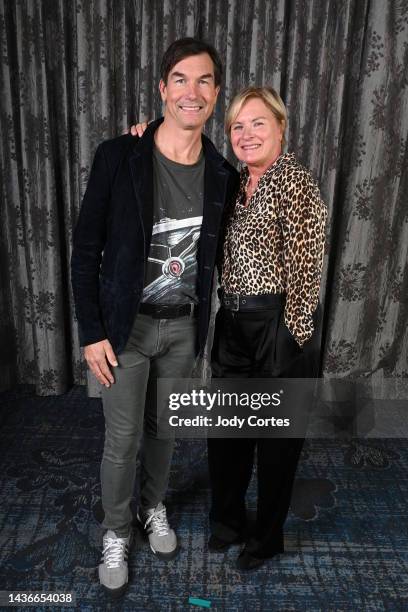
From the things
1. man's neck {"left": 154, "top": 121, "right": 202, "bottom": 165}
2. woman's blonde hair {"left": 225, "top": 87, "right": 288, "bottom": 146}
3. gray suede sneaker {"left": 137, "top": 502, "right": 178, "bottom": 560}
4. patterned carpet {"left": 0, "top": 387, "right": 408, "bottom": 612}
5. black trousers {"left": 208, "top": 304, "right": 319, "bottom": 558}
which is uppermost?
woman's blonde hair {"left": 225, "top": 87, "right": 288, "bottom": 146}

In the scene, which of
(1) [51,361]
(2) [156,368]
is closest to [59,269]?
(1) [51,361]

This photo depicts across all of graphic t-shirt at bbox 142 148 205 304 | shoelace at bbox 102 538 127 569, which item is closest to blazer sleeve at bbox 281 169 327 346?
graphic t-shirt at bbox 142 148 205 304

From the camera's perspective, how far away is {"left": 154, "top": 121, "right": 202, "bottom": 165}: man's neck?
4.59ft

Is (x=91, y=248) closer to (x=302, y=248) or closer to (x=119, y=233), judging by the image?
(x=119, y=233)

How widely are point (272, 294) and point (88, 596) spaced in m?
1.11

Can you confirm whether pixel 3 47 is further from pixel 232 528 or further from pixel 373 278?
pixel 232 528

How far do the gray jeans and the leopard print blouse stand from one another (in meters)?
0.27

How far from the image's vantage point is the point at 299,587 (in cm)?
156

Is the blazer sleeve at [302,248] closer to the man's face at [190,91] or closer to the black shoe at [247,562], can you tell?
the man's face at [190,91]

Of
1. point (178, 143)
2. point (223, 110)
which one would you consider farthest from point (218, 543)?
point (223, 110)

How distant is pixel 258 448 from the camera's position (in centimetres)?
155

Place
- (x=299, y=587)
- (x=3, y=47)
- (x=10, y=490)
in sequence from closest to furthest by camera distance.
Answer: (x=299, y=587) → (x=10, y=490) → (x=3, y=47)

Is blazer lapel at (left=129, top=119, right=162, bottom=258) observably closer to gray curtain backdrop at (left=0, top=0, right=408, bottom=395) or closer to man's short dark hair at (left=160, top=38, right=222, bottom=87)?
man's short dark hair at (left=160, top=38, right=222, bottom=87)

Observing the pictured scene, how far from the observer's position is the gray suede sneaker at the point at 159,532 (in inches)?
65.4
